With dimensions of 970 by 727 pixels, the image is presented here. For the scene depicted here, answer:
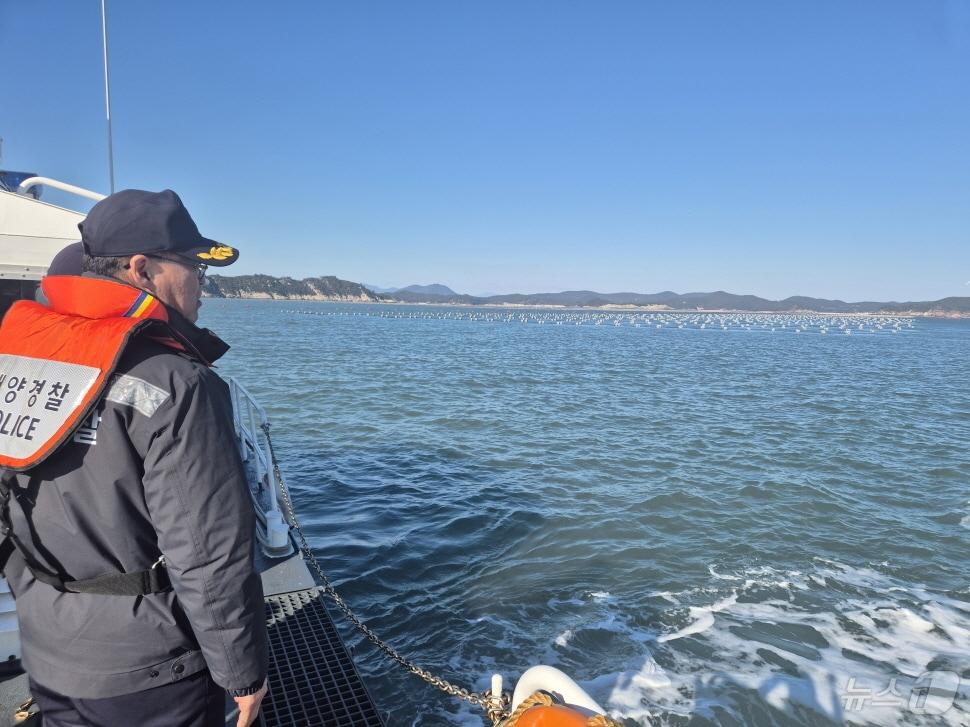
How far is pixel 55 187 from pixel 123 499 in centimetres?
683

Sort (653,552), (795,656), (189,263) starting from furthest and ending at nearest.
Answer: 1. (653,552)
2. (795,656)
3. (189,263)

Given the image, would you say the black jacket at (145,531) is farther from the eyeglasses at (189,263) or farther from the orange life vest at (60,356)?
the eyeglasses at (189,263)

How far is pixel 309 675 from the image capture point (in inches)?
159

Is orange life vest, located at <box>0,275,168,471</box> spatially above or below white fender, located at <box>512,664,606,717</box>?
above

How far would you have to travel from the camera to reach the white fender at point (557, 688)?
2.77m

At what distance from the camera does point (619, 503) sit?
33.9 feet

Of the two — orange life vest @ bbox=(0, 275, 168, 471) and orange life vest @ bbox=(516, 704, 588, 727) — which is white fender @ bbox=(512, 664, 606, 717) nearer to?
orange life vest @ bbox=(516, 704, 588, 727)

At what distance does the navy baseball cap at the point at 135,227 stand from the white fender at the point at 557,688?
2657 millimetres

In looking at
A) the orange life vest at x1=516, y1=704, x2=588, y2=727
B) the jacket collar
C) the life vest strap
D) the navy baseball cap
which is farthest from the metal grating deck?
the navy baseball cap

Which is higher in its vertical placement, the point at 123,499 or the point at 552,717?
the point at 123,499

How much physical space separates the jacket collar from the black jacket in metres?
0.03

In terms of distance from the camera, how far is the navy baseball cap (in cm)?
194

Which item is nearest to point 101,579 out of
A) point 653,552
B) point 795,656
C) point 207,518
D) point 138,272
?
point 207,518

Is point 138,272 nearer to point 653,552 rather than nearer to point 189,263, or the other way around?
point 189,263
